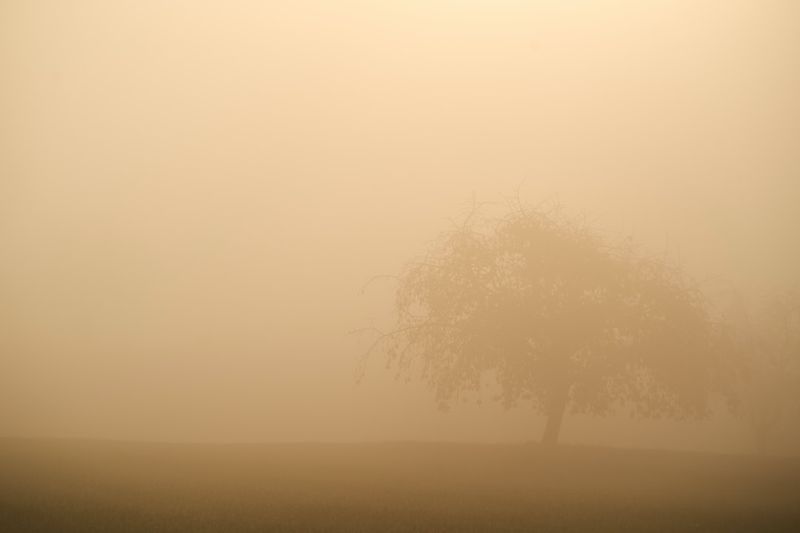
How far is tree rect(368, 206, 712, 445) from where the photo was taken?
22938 mm

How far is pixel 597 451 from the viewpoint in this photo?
25.4m

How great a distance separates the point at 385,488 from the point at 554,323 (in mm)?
8820

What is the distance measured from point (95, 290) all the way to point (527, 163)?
84348 mm

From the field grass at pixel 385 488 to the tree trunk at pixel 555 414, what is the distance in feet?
1.70

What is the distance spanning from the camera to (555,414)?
23906 mm

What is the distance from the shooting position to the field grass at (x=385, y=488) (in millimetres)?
14352

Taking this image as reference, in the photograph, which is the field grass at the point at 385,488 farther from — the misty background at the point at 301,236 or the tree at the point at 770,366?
the misty background at the point at 301,236

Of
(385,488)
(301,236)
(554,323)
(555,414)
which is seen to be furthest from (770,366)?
(301,236)

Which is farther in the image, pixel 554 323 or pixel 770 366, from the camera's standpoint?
pixel 770 366

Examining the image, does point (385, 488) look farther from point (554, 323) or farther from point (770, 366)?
point (770, 366)

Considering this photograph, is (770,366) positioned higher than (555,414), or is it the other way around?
(770,366)

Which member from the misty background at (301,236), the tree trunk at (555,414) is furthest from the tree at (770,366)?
the tree trunk at (555,414)

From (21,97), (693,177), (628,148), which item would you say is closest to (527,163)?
(628,148)

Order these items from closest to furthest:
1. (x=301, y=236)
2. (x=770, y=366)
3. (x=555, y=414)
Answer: (x=555, y=414) → (x=770, y=366) → (x=301, y=236)
